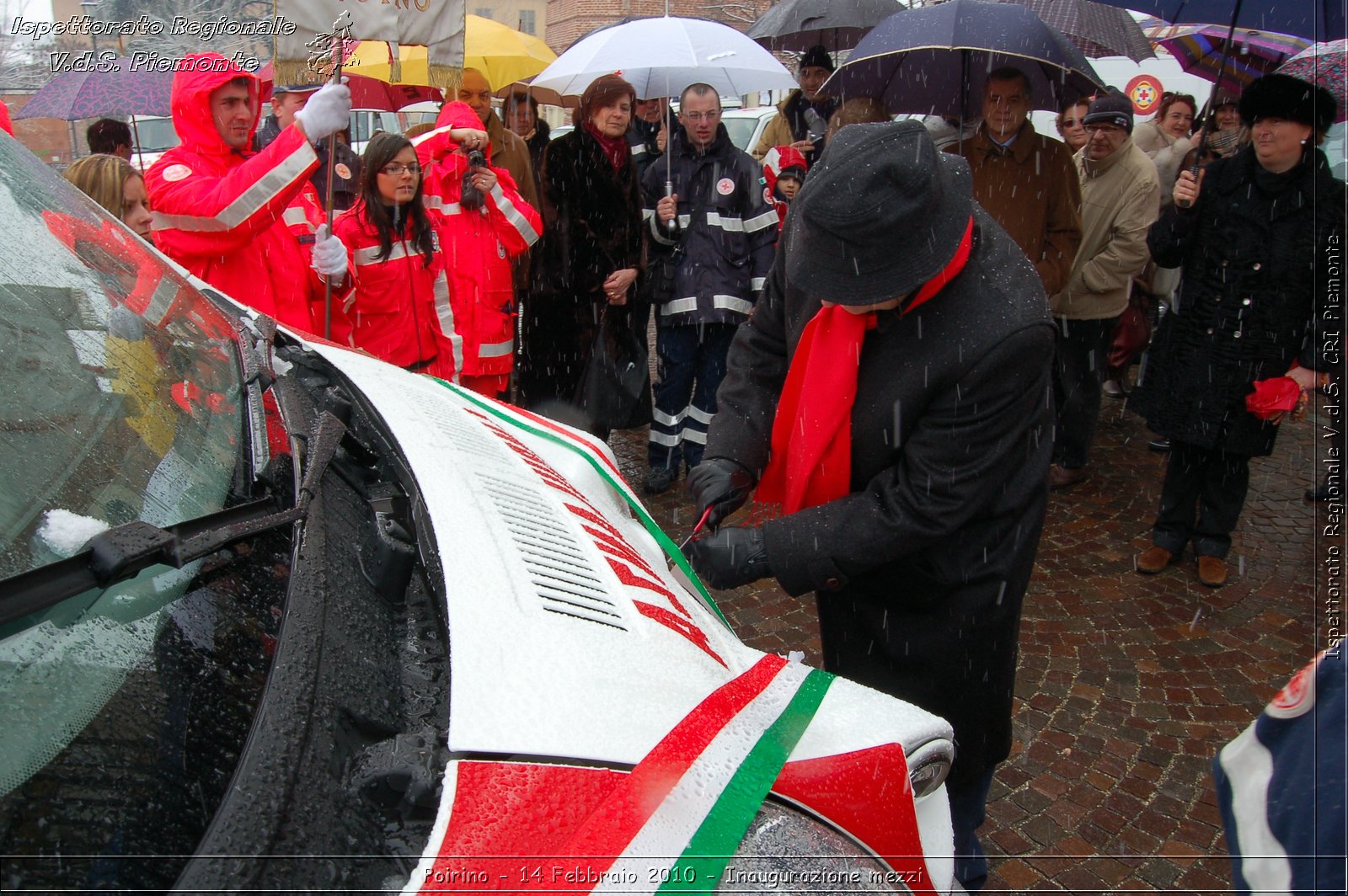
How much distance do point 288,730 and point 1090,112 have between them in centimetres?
573

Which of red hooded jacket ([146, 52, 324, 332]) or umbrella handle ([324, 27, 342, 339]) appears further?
umbrella handle ([324, 27, 342, 339])

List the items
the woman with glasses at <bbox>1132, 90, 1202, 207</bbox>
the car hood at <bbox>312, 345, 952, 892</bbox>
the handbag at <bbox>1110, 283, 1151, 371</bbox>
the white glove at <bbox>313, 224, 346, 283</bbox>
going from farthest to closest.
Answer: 1. the woman with glasses at <bbox>1132, 90, 1202, 207</bbox>
2. the handbag at <bbox>1110, 283, 1151, 371</bbox>
3. the white glove at <bbox>313, 224, 346, 283</bbox>
4. the car hood at <bbox>312, 345, 952, 892</bbox>

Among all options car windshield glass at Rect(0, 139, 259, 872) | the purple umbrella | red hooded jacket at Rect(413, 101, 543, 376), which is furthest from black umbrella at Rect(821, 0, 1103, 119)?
the purple umbrella

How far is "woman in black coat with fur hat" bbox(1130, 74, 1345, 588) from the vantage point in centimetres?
385

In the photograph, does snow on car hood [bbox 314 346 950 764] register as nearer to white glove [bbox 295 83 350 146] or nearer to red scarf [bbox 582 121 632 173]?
white glove [bbox 295 83 350 146]

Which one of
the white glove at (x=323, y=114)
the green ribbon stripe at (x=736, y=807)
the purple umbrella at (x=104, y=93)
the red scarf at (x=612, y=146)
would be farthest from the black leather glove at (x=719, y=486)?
the purple umbrella at (x=104, y=93)

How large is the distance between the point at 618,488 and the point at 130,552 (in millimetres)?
1327

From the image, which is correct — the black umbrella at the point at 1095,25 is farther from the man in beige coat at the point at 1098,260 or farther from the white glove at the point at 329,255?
the white glove at the point at 329,255

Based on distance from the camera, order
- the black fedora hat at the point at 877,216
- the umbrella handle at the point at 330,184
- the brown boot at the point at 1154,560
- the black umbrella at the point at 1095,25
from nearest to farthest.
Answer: the black fedora hat at the point at 877,216, the umbrella handle at the point at 330,184, the brown boot at the point at 1154,560, the black umbrella at the point at 1095,25

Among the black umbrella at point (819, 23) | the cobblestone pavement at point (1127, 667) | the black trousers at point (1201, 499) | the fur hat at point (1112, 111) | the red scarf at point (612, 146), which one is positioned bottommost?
the cobblestone pavement at point (1127, 667)

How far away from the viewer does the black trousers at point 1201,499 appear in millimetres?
4340

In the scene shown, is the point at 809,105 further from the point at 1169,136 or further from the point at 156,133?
the point at 156,133

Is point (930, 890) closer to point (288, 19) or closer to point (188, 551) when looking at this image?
point (188, 551)

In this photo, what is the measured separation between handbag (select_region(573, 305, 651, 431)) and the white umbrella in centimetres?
148
